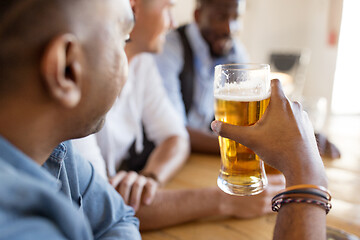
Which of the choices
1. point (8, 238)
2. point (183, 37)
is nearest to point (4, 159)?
point (8, 238)

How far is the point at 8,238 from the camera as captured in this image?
0.35 metres

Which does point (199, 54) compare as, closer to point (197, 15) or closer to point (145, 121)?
point (197, 15)

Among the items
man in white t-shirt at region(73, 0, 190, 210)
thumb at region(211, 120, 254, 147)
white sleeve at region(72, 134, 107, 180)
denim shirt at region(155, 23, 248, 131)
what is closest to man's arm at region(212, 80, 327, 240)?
thumb at region(211, 120, 254, 147)

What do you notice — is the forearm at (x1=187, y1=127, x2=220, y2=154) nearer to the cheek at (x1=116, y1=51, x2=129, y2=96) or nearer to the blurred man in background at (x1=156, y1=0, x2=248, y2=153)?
the blurred man in background at (x1=156, y1=0, x2=248, y2=153)

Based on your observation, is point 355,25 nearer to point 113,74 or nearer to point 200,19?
point 200,19

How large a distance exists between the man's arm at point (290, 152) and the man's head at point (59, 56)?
11.7 inches

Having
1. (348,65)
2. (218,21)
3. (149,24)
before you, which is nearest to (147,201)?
(149,24)

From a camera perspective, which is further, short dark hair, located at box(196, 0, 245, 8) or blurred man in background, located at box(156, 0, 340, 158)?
short dark hair, located at box(196, 0, 245, 8)

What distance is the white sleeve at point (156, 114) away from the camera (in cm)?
154

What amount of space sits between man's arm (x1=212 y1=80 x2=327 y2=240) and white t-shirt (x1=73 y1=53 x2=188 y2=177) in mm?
796

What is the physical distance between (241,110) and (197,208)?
0.34 meters

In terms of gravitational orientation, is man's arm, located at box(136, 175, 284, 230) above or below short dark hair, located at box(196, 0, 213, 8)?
below

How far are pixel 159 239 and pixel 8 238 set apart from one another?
0.54 metres

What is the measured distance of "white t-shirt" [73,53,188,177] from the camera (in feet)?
4.72
